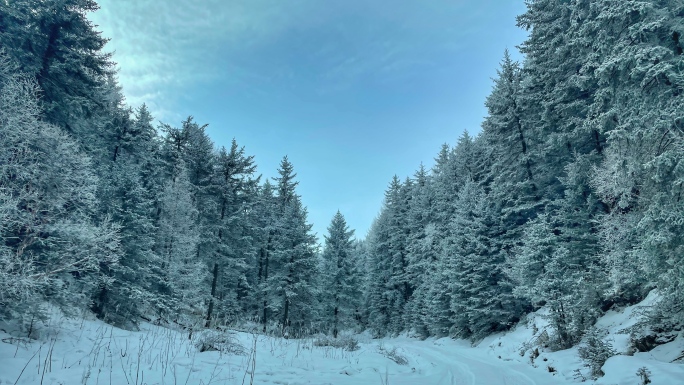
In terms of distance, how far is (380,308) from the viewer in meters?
40.0

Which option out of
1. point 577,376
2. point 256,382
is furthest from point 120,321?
point 577,376

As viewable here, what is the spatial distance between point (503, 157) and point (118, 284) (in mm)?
24701

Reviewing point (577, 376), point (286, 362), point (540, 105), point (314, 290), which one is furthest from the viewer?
point (314, 290)

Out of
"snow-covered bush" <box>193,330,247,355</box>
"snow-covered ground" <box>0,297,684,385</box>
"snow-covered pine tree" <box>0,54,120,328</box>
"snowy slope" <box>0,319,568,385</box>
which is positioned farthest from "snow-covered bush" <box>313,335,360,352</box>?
"snow-covered pine tree" <box>0,54,120,328</box>

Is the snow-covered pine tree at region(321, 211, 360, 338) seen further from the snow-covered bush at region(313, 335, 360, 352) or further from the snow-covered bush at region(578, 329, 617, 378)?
the snow-covered bush at region(578, 329, 617, 378)

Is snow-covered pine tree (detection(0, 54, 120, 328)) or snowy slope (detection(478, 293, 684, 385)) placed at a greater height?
snow-covered pine tree (detection(0, 54, 120, 328))

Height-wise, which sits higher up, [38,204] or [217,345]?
[38,204]

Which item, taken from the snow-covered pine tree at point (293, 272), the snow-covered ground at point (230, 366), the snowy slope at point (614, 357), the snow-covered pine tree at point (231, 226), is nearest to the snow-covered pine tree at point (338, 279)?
the snow-covered pine tree at point (293, 272)

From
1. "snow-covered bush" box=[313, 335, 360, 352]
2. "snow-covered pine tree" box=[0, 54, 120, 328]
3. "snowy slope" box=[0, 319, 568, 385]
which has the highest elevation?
"snow-covered pine tree" box=[0, 54, 120, 328]

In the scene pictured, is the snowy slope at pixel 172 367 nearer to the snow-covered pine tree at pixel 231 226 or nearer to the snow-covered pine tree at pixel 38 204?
the snow-covered pine tree at pixel 38 204

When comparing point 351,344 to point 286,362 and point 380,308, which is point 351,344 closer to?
point 286,362

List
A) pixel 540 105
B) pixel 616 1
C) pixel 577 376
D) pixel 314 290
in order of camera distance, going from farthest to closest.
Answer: pixel 314 290 < pixel 540 105 < pixel 616 1 < pixel 577 376

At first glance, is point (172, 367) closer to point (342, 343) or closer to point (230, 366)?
point (230, 366)

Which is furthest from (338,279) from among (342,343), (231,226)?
(342,343)
